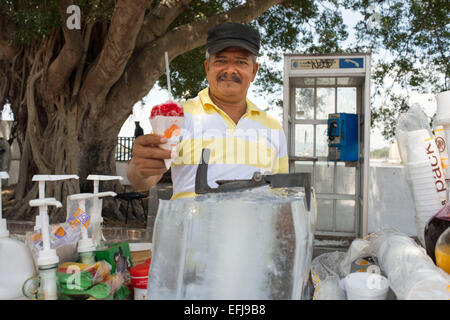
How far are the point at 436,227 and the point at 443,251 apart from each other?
0.14 meters

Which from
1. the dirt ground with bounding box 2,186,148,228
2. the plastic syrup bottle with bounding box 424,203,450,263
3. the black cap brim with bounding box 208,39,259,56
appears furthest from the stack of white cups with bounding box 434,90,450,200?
the dirt ground with bounding box 2,186,148,228

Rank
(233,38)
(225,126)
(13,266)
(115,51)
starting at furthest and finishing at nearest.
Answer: (115,51) → (225,126) → (233,38) → (13,266)

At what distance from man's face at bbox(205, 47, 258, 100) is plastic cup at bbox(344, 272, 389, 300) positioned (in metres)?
0.88

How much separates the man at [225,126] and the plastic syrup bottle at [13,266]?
0.41 m

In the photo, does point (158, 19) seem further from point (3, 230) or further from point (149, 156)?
point (3, 230)

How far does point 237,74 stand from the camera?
1472mm

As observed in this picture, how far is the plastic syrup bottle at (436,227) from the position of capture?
3.76 feet

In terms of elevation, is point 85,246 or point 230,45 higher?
point 230,45

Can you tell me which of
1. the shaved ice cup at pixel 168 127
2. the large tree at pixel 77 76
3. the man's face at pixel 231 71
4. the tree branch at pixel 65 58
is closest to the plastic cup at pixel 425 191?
the man's face at pixel 231 71

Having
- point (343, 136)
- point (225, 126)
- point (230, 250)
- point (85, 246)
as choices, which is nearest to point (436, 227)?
point (230, 250)

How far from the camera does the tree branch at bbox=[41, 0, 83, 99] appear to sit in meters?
5.16

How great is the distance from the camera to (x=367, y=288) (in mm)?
872

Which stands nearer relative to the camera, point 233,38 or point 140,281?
point 140,281

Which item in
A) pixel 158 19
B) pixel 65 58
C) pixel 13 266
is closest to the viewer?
pixel 13 266
